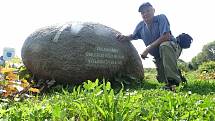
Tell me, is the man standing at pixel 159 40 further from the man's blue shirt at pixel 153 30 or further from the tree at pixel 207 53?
the tree at pixel 207 53

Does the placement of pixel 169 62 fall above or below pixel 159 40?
below

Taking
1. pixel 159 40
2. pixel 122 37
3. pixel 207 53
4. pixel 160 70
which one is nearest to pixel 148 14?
pixel 159 40

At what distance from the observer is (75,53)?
7785mm

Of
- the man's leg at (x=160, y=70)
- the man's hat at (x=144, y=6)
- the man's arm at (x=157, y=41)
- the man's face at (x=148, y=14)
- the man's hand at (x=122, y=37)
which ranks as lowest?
the man's leg at (x=160, y=70)

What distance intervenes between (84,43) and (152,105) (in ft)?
14.4

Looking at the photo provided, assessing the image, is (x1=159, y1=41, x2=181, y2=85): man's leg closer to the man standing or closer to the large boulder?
the man standing

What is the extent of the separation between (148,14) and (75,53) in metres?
1.41

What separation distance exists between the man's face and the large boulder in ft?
2.28

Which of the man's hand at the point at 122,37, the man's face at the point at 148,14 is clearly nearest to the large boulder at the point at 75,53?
the man's hand at the point at 122,37

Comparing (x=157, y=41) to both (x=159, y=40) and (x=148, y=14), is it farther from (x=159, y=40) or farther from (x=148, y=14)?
(x=148, y=14)

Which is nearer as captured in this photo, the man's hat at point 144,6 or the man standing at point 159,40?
the man standing at point 159,40

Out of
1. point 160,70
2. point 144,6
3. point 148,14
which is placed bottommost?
point 160,70

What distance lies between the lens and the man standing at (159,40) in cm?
764

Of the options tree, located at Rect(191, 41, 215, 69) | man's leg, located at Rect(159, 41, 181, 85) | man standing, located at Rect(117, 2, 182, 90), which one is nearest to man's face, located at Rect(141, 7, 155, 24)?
man standing, located at Rect(117, 2, 182, 90)
